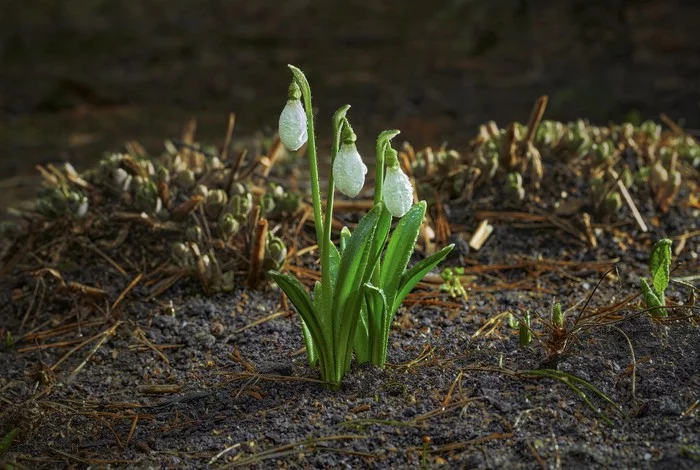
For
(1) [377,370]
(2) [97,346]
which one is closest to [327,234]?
(1) [377,370]

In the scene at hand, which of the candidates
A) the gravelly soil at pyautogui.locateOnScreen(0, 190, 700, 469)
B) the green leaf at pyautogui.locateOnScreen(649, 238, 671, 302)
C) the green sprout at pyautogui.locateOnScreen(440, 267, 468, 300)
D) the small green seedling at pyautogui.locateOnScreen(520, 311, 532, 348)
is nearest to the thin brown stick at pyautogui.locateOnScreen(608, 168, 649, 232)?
the gravelly soil at pyautogui.locateOnScreen(0, 190, 700, 469)

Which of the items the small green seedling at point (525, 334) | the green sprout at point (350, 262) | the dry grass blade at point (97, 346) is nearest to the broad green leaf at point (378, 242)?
the green sprout at point (350, 262)

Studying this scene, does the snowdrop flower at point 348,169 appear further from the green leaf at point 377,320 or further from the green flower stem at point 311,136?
the green leaf at point 377,320

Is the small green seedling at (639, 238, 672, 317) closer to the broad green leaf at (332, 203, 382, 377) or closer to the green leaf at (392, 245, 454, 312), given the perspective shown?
the green leaf at (392, 245, 454, 312)

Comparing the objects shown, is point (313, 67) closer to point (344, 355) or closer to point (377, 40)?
point (377, 40)

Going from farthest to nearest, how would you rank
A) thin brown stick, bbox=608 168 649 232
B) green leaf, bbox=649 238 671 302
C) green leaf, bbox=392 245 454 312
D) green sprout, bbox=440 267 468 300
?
1. thin brown stick, bbox=608 168 649 232
2. green sprout, bbox=440 267 468 300
3. green leaf, bbox=649 238 671 302
4. green leaf, bbox=392 245 454 312

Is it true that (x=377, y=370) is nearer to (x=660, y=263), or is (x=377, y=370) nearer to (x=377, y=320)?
(x=377, y=320)
